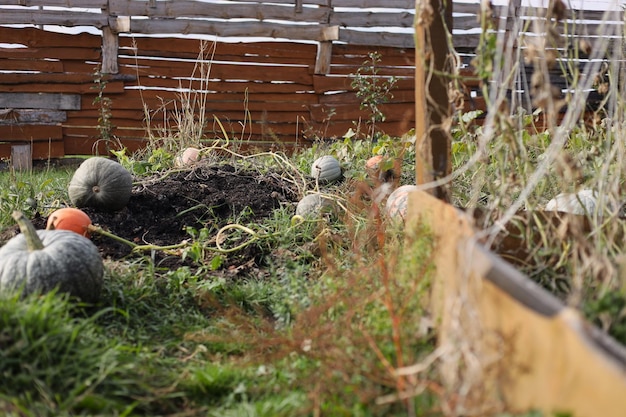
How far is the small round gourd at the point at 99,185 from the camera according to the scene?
16.0 ft

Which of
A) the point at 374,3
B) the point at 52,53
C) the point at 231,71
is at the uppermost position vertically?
the point at 374,3

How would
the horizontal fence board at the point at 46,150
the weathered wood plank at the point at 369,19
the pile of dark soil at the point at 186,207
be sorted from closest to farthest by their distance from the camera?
1. the pile of dark soil at the point at 186,207
2. the horizontal fence board at the point at 46,150
3. the weathered wood plank at the point at 369,19

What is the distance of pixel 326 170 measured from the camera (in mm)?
5703

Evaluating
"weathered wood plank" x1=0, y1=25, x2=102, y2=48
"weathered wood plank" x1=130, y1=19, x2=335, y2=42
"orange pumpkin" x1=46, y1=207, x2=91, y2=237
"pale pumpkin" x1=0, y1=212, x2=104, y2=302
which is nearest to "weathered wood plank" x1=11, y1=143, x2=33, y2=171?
"weathered wood plank" x1=0, y1=25, x2=102, y2=48

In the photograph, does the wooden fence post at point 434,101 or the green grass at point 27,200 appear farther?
the green grass at point 27,200

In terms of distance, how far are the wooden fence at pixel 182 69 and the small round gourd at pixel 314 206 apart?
555 centimetres

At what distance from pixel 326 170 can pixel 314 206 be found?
3.62ft

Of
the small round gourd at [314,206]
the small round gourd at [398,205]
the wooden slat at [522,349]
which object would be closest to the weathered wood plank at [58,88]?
the small round gourd at [314,206]

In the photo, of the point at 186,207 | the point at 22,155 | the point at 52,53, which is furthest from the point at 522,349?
the point at 52,53

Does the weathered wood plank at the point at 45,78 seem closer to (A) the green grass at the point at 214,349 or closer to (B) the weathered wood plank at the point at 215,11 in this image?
(B) the weathered wood plank at the point at 215,11

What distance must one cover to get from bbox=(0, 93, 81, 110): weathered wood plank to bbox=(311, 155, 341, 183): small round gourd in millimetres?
6554

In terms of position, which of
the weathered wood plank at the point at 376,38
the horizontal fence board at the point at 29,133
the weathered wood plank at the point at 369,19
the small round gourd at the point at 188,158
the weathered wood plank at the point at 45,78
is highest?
the weathered wood plank at the point at 369,19

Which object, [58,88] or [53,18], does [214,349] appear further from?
[53,18]

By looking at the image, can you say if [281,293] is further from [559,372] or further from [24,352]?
[559,372]
